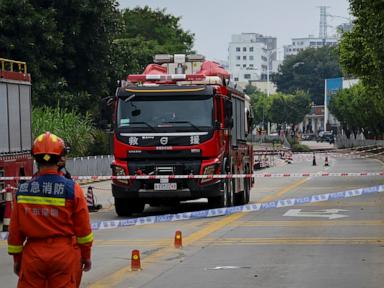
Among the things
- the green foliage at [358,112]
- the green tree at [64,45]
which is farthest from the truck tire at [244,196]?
the green foliage at [358,112]

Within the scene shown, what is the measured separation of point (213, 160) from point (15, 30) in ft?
91.5

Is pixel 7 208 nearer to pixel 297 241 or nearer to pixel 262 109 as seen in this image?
pixel 297 241

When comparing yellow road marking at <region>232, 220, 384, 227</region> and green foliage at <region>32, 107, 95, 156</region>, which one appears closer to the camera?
yellow road marking at <region>232, 220, 384, 227</region>

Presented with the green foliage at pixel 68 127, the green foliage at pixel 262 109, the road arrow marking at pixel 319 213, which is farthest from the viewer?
the green foliage at pixel 262 109

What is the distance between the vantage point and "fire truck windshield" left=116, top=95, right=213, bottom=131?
1920cm

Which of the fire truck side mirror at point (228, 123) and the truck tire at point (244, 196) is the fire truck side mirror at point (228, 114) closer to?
the fire truck side mirror at point (228, 123)

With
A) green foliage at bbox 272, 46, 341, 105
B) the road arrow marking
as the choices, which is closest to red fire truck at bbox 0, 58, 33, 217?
the road arrow marking

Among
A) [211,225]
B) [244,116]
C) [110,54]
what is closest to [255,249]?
[211,225]

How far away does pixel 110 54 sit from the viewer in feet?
169

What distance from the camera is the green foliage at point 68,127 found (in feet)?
123

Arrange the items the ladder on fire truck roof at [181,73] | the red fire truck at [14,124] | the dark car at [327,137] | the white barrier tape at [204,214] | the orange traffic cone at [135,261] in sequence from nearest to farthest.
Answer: the orange traffic cone at [135,261], the white barrier tape at [204,214], the red fire truck at [14,124], the ladder on fire truck roof at [181,73], the dark car at [327,137]

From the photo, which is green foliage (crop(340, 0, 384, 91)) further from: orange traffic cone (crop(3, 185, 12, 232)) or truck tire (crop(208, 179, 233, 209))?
orange traffic cone (crop(3, 185, 12, 232))

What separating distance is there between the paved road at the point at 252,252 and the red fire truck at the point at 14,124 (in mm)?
2148

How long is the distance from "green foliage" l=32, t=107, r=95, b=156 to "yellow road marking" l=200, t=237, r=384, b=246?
22186 mm
